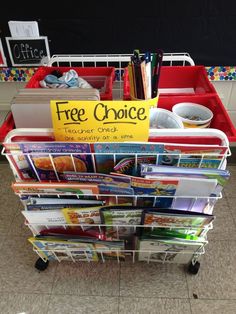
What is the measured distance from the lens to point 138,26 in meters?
1.13

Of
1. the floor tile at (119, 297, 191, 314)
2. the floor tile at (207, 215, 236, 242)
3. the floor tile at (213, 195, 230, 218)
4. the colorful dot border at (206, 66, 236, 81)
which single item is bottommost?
the floor tile at (119, 297, 191, 314)

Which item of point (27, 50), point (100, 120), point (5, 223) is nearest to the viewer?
point (100, 120)

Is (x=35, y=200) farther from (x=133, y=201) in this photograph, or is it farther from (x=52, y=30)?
(x=52, y=30)

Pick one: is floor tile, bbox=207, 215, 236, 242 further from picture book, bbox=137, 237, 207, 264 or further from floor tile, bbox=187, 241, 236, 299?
picture book, bbox=137, 237, 207, 264

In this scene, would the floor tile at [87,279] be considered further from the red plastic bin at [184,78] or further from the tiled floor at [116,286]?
the red plastic bin at [184,78]

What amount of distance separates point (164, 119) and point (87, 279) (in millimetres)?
750

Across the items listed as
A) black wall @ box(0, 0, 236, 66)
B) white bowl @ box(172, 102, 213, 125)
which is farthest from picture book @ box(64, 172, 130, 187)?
black wall @ box(0, 0, 236, 66)

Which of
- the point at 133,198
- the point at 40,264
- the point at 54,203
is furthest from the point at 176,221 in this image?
the point at 40,264

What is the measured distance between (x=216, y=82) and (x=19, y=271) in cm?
128

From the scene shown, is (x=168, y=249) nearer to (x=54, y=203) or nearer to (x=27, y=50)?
(x=54, y=203)

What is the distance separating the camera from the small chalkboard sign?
46.1 inches

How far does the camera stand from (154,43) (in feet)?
3.85

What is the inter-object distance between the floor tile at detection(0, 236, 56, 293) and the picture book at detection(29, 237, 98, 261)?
0.10m

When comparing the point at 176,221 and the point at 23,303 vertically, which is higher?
the point at 176,221
